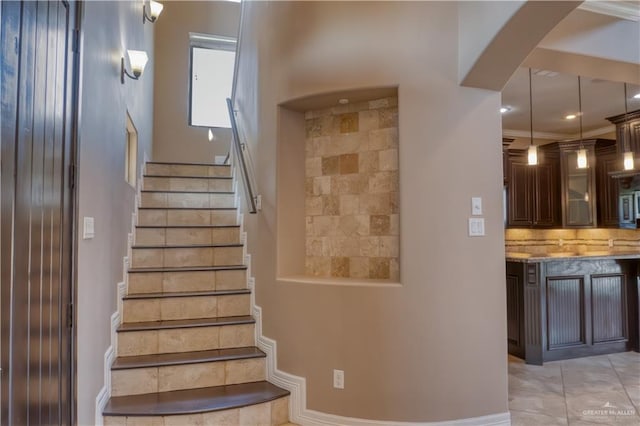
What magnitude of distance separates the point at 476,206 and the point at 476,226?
0.13m

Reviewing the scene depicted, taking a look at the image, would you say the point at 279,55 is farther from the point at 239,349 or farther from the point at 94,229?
the point at 239,349

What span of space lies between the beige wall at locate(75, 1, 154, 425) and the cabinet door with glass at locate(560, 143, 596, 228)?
21.3 feet

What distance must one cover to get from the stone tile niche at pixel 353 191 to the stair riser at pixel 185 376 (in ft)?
2.75

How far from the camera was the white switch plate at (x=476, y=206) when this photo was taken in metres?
2.54

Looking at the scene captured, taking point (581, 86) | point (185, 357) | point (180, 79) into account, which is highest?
point (180, 79)

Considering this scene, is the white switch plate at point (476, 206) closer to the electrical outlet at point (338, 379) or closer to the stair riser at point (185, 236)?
the electrical outlet at point (338, 379)

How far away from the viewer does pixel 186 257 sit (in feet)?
11.8

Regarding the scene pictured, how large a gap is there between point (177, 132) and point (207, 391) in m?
5.01

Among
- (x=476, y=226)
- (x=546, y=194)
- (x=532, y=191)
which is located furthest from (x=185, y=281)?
(x=546, y=194)

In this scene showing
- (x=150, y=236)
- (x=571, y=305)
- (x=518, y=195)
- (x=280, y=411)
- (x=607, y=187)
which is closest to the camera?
(x=280, y=411)

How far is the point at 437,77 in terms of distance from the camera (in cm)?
251

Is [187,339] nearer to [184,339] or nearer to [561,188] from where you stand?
[184,339]

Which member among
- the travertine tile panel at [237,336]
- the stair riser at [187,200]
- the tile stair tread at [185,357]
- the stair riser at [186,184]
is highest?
the stair riser at [186,184]

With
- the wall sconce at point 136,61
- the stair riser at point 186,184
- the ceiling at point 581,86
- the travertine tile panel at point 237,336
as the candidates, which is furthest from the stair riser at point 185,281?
the ceiling at point 581,86
